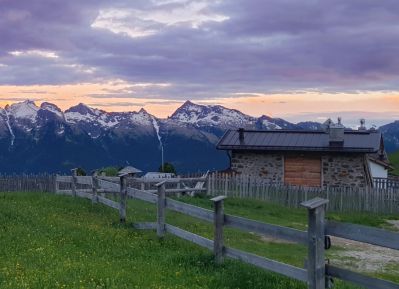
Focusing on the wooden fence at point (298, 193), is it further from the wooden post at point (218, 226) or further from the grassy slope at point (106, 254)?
the wooden post at point (218, 226)

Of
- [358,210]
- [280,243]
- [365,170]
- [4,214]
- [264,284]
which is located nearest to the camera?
[264,284]

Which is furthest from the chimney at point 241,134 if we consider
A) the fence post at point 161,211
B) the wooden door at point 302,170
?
the fence post at point 161,211

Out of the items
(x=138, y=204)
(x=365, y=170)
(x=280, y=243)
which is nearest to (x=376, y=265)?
(x=280, y=243)

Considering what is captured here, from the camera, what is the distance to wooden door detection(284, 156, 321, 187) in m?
32.8

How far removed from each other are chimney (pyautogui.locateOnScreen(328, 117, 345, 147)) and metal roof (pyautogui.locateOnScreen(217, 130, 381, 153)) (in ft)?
0.62

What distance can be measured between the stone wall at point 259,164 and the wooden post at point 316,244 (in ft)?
81.1

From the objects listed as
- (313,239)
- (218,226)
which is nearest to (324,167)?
(218,226)

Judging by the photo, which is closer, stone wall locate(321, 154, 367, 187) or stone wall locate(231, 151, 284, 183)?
stone wall locate(321, 154, 367, 187)

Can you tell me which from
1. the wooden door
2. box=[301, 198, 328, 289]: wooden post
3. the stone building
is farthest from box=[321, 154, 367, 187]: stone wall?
box=[301, 198, 328, 289]: wooden post

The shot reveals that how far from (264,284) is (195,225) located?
8.43 metres

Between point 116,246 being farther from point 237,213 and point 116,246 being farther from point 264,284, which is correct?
point 237,213

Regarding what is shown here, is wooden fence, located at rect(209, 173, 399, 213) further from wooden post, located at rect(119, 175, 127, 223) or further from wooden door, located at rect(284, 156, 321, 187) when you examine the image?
wooden post, located at rect(119, 175, 127, 223)

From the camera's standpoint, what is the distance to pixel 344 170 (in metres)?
32.3

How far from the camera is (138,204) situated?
74.7 feet
